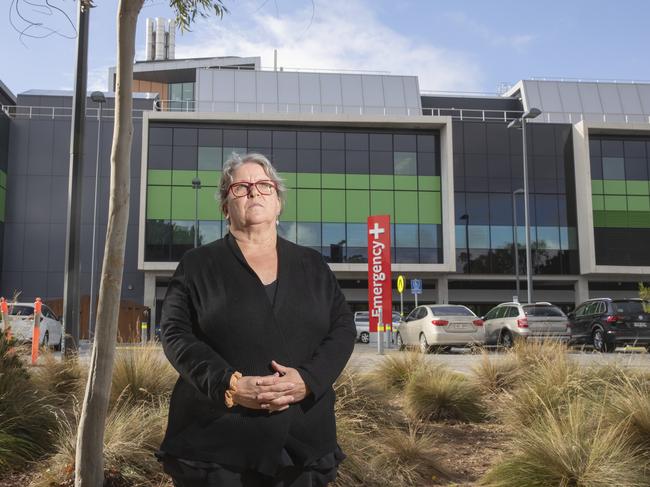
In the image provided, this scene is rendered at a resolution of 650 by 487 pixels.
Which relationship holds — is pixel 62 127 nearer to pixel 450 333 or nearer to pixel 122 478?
pixel 450 333

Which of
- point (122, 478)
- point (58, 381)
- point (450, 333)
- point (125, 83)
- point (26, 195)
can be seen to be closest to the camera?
point (125, 83)

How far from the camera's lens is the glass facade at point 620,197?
38656mm

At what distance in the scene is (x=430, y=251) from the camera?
37906 mm

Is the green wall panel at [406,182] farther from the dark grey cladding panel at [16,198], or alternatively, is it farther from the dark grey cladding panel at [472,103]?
the dark grey cladding panel at [16,198]

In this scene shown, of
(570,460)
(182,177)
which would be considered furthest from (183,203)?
(570,460)

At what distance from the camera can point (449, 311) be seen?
17.6 m

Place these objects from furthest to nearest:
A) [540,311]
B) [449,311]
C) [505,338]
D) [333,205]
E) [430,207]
→ [430,207]
[333,205]
[505,338]
[540,311]
[449,311]

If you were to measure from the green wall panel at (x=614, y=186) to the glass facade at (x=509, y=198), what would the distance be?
81.3 inches

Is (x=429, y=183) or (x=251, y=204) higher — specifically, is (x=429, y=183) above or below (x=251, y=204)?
above

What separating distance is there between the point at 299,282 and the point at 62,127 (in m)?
39.2

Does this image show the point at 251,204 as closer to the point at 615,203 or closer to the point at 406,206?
the point at 406,206

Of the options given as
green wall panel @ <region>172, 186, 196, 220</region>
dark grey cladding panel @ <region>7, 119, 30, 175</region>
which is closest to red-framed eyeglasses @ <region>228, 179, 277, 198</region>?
green wall panel @ <region>172, 186, 196, 220</region>

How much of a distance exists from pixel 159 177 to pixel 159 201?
141 centimetres

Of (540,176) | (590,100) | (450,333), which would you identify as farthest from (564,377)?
(590,100)
